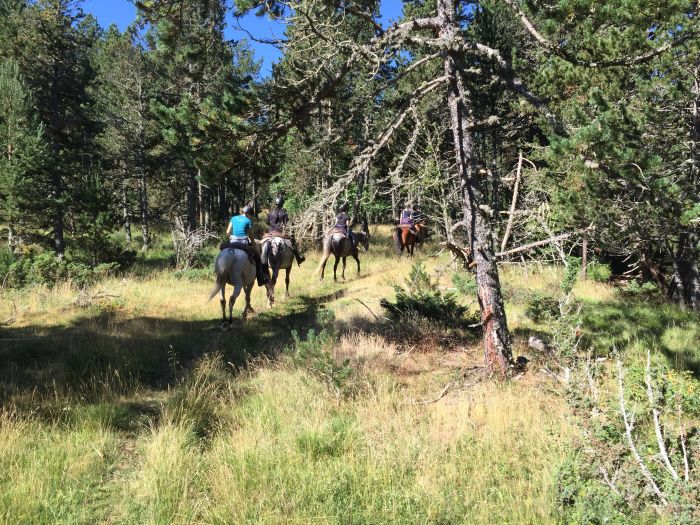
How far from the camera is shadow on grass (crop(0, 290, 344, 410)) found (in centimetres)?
503

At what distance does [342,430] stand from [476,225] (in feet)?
9.87

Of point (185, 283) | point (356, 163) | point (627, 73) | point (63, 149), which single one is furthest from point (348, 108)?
point (63, 149)

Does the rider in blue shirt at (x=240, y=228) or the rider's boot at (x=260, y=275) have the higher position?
the rider in blue shirt at (x=240, y=228)

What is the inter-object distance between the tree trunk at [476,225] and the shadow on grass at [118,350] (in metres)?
2.54

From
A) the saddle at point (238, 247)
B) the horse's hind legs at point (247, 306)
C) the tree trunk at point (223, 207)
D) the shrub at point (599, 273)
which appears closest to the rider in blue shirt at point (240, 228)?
the saddle at point (238, 247)

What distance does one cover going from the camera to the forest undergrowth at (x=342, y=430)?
2.77m

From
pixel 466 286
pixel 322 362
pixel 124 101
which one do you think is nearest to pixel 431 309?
pixel 466 286

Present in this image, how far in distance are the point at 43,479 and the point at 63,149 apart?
17811 mm

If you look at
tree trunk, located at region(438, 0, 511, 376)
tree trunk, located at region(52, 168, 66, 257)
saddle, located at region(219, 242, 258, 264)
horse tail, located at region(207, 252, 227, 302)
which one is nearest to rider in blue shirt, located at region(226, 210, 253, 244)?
saddle, located at region(219, 242, 258, 264)

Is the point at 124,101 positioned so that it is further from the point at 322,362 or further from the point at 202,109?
the point at 322,362

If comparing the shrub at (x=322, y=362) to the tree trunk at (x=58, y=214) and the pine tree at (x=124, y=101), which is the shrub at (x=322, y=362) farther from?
the pine tree at (x=124, y=101)

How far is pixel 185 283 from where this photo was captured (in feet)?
44.3

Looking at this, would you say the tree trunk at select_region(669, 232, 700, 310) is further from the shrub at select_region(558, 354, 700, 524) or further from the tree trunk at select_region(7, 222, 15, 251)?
the tree trunk at select_region(7, 222, 15, 251)

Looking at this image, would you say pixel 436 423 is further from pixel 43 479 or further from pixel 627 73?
pixel 627 73
